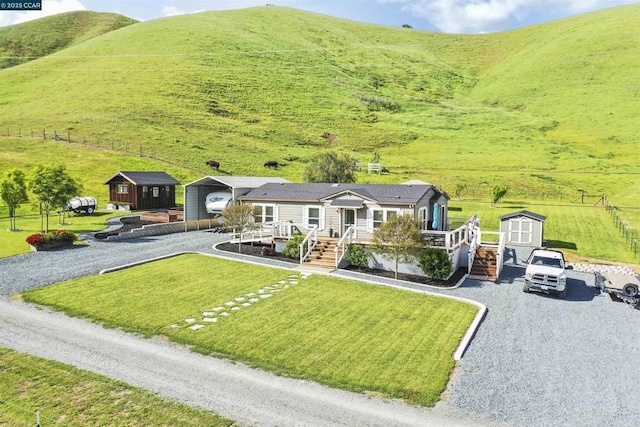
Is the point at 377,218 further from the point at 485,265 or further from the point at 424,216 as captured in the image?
the point at 485,265

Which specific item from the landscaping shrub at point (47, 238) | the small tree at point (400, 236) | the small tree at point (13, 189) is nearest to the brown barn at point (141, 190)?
the small tree at point (13, 189)

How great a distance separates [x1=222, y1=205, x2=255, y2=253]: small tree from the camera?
89.6 feet

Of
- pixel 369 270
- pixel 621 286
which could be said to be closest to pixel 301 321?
pixel 369 270

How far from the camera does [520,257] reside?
28984mm

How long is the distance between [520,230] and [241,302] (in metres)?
22.4

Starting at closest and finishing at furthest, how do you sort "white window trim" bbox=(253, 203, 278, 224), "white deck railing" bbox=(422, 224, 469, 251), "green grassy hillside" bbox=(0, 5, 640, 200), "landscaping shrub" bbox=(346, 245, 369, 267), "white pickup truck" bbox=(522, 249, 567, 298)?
"white pickup truck" bbox=(522, 249, 567, 298)
"white deck railing" bbox=(422, 224, 469, 251)
"landscaping shrub" bbox=(346, 245, 369, 267)
"white window trim" bbox=(253, 203, 278, 224)
"green grassy hillside" bbox=(0, 5, 640, 200)

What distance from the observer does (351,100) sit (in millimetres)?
108750

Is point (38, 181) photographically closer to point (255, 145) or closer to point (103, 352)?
point (103, 352)

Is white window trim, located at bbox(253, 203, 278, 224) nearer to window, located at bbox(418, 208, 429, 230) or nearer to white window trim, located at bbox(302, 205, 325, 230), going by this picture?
white window trim, located at bbox(302, 205, 325, 230)

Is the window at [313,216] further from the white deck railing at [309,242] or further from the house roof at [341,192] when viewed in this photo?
the white deck railing at [309,242]

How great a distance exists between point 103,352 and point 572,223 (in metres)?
37.9

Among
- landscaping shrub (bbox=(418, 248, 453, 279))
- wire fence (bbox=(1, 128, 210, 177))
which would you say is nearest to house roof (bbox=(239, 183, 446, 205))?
landscaping shrub (bbox=(418, 248, 453, 279))

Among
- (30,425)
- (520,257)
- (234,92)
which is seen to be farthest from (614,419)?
(234,92)

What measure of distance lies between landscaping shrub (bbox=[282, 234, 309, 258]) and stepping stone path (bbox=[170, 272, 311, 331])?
11.2ft
